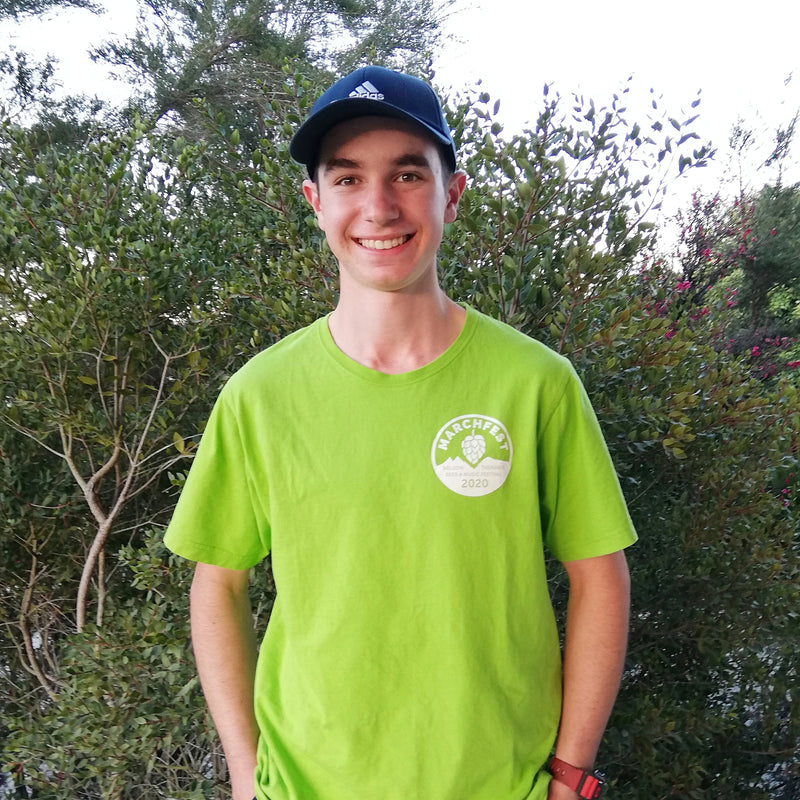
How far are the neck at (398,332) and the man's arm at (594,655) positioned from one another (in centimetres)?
49

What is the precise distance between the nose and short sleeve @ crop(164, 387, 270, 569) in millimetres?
433

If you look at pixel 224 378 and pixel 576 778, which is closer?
pixel 576 778

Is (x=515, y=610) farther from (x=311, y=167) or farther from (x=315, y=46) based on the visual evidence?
(x=315, y=46)

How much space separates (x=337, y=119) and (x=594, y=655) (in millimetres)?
1097

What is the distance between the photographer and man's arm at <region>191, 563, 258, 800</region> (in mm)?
1610

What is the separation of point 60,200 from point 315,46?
5986 millimetres

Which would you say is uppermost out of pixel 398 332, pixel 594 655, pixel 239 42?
pixel 239 42

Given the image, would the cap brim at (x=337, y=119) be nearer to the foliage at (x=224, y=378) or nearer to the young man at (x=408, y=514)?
the young man at (x=408, y=514)

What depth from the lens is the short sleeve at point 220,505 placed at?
60.7 inches

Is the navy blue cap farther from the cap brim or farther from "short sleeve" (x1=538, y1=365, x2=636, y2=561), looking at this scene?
"short sleeve" (x1=538, y1=365, x2=636, y2=561)

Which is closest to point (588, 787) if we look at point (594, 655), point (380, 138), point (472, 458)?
point (594, 655)

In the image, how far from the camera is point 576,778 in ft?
4.84

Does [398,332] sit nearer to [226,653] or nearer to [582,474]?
[582,474]

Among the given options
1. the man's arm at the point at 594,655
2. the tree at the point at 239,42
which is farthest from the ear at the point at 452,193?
the tree at the point at 239,42
